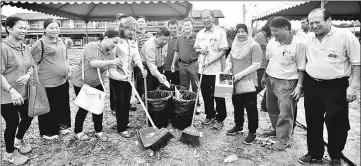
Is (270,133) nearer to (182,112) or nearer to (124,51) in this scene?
(182,112)

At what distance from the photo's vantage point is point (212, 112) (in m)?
4.25

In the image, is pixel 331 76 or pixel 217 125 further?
pixel 217 125

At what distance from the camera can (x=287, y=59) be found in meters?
2.99

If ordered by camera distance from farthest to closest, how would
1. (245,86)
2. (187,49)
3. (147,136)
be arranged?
(187,49) < (245,86) < (147,136)

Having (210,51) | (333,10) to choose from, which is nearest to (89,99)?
(210,51)

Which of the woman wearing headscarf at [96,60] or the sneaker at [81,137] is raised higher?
the woman wearing headscarf at [96,60]

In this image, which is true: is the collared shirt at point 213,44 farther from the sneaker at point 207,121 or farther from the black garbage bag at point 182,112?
the sneaker at point 207,121

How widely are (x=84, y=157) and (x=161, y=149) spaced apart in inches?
41.5

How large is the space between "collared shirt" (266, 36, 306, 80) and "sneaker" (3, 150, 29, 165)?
11.5 feet

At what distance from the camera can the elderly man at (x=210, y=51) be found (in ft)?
12.6

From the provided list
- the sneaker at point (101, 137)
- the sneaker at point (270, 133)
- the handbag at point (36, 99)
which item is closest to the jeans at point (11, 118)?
the handbag at point (36, 99)

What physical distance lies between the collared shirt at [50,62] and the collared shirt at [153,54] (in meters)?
1.37

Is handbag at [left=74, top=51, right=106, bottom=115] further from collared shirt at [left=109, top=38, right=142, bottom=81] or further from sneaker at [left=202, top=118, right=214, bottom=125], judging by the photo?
sneaker at [left=202, top=118, right=214, bottom=125]

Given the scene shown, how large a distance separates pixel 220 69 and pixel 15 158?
3.22 m
